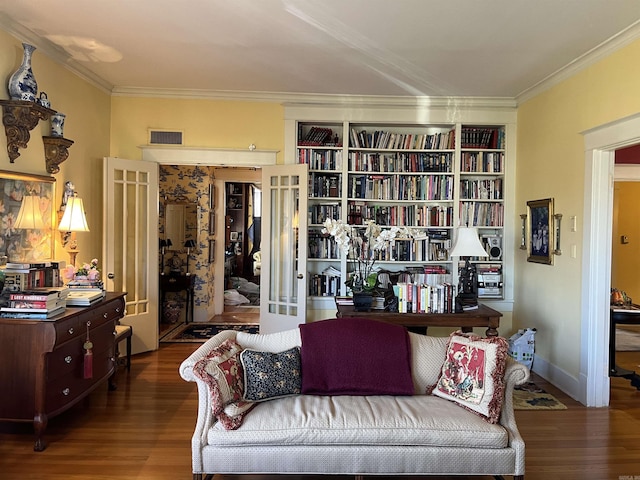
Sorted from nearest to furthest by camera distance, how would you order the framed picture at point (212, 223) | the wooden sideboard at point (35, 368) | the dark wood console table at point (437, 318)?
1. the wooden sideboard at point (35, 368)
2. the dark wood console table at point (437, 318)
3. the framed picture at point (212, 223)

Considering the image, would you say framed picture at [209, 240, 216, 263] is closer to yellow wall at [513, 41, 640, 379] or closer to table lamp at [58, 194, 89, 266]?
table lamp at [58, 194, 89, 266]

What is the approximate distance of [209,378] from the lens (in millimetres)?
2391

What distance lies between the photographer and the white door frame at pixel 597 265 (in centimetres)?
378

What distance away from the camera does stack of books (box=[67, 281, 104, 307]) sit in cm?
337

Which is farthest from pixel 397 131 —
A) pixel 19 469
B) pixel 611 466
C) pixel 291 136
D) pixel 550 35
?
pixel 19 469

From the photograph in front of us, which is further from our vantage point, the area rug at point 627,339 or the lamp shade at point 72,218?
the area rug at point 627,339

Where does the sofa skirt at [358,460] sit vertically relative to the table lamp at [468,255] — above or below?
below

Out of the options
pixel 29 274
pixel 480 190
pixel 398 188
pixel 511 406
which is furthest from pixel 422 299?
pixel 29 274

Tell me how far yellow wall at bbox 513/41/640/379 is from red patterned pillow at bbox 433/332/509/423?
74.2 inches

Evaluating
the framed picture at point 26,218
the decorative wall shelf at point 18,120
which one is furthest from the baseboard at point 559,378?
the decorative wall shelf at point 18,120

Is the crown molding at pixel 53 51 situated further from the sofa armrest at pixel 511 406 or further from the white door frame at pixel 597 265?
the white door frame at pixel 597 265

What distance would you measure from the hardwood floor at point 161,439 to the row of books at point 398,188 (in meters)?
2.39

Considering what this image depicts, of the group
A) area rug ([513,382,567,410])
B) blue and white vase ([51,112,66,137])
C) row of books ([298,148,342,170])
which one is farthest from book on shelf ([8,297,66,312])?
area rug ([513,382,567,410])

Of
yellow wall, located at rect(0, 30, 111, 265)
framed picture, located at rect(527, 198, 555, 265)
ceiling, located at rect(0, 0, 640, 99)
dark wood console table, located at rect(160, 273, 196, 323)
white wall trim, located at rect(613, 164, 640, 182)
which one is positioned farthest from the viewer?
dark wood console table, located at rect(160, 273, 196, 323)
